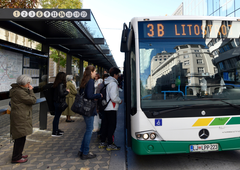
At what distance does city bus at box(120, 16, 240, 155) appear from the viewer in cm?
335

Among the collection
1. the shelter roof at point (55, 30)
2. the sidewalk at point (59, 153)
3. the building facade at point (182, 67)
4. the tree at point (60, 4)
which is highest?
the tree at point (60, 4)

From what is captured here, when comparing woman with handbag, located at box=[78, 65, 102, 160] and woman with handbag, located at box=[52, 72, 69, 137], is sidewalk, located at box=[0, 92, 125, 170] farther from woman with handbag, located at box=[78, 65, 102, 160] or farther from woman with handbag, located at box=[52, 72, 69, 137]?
woman with handbag, located at box=[52, 72, 69, 137]

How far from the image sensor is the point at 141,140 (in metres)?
3.36

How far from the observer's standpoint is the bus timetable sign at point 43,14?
167 inches

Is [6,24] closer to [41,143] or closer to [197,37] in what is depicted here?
[41,143]

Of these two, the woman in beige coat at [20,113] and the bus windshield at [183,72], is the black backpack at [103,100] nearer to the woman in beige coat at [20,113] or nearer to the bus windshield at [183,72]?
the bus windshield at [183,72]

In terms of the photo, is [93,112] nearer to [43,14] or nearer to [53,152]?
[53,152]

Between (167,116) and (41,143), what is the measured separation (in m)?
3.26

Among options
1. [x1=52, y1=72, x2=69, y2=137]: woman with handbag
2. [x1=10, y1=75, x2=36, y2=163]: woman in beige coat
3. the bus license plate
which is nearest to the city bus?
the bus license plate

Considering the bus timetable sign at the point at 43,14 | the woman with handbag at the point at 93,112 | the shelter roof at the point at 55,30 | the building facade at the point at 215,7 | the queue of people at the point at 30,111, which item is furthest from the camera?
the building facade at the point at 215,7

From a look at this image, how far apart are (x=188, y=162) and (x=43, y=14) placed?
13.5ft

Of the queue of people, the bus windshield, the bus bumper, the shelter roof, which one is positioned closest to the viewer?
the bus bumper

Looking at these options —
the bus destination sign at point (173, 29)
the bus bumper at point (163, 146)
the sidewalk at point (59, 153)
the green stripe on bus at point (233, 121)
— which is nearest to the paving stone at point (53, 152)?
the sidewalk at point (59, 153)

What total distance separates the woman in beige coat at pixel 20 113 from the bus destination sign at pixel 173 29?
A: 7.44 ft
